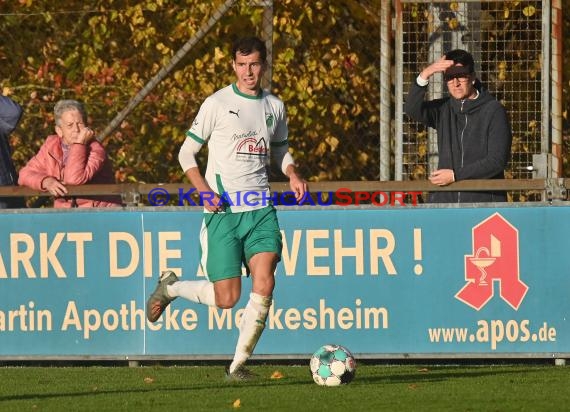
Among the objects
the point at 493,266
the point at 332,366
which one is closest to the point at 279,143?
the point at 332,366

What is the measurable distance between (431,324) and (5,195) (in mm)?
3310

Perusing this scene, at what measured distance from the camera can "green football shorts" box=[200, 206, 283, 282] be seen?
954 cm

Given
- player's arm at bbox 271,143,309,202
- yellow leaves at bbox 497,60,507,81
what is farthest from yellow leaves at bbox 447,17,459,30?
player's arm at bbox 271,143,309,202

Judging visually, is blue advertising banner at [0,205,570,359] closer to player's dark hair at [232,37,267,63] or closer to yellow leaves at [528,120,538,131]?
player's dark hair at [232,37,267,63]

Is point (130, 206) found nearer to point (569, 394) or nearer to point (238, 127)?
point (238, 127)

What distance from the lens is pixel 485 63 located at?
14164mm

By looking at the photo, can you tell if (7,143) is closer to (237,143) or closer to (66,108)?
(66,108)

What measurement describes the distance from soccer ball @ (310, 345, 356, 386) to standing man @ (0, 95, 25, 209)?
342cm

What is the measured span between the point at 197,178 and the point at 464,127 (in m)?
2.50

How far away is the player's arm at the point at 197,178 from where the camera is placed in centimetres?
941

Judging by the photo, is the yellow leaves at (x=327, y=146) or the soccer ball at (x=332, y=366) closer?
the soccer ball at (x=332, y=366)

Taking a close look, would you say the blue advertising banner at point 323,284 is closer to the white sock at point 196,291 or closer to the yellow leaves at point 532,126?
the white sock at point 196,291

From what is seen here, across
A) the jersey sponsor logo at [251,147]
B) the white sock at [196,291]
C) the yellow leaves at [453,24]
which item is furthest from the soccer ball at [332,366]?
the yellow leaves at [453,24]

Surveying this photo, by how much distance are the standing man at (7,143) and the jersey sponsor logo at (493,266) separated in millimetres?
3530
